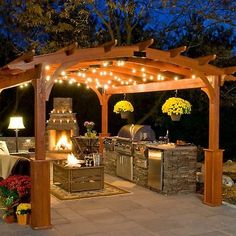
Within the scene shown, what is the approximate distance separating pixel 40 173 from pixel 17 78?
6.07ft

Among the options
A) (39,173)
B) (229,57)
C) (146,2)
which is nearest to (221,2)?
(229,57)

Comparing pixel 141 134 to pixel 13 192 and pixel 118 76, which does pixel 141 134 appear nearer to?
pixel 118 76

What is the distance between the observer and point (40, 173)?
19.0ft

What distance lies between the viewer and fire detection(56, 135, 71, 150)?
15019 mm

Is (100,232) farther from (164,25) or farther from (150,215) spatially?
(164,25)

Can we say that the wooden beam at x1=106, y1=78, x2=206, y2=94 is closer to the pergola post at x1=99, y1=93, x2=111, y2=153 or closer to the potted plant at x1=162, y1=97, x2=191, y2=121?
the potted plant at x1=162, y1=97, x2=191, y2=121

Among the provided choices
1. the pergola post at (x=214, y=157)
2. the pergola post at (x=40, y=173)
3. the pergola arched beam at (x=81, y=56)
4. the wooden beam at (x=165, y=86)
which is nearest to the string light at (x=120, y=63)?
the pergola arched beam at (x=81, y=56)

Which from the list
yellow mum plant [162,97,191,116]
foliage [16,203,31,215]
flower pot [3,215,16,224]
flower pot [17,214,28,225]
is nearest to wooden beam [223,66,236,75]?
yellow mum plant [162,97,191,116]

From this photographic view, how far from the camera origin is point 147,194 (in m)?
8.12

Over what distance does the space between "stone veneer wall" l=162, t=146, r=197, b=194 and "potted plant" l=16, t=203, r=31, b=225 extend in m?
3.11

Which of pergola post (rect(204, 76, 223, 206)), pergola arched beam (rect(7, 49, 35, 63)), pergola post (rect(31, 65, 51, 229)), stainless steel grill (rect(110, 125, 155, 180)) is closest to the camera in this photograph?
pergola arched beam (rect(7, 49, 35, 63))

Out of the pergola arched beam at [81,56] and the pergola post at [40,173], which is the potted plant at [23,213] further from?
the pergola arched beam at [81,56]

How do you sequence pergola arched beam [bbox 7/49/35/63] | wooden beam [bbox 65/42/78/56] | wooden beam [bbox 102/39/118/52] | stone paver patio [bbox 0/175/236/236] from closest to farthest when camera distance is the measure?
pergola arched beam [bbox 7/49/35/63], stone paver patio [bbox 0/175/236/236], wooden beam [bbox 65/42/78/56], wooden beam [bbox 102/39/118/52]

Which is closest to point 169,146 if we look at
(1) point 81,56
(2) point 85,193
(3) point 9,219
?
(2) point 85,193
